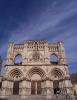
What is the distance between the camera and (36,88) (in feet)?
114

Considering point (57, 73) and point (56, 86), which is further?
point (57, 73)

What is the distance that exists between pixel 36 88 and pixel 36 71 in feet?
13.5

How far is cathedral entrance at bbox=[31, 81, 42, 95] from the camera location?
113ft

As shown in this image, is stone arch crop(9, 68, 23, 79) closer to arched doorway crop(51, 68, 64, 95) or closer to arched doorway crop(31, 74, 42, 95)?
arched doorway crop(31, 74, 42, 95)

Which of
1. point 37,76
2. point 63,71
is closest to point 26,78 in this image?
point 37,76

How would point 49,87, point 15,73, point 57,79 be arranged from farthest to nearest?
1. point 15,73
2. point 57,79
3. point 49,87

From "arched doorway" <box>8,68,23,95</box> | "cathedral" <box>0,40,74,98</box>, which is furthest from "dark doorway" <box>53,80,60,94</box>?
"arched doorway" <box>8,68,23,95</box>

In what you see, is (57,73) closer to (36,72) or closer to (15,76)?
(36,72)

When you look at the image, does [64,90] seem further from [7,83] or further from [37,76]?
[7,83]

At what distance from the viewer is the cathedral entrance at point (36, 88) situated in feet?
113

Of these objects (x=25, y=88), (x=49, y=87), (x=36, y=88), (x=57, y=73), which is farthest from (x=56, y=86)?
(x=25, y=88)

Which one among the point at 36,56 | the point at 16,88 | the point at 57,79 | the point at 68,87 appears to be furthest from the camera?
the point at 36,56

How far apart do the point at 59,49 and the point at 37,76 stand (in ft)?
30.5

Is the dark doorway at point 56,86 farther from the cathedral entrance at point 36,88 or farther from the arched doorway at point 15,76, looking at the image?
the arched doorway at point 15,76
